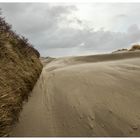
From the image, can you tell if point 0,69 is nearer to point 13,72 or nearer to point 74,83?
point 13,72

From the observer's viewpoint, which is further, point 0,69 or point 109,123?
point 0,69

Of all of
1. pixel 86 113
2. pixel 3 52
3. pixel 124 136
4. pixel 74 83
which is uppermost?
pixel 3 52

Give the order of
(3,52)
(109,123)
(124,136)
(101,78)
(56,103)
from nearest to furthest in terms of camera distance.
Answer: (124,136), (109,123), (56,103), (3,52), (101,78)

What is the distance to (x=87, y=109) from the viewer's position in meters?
2.95

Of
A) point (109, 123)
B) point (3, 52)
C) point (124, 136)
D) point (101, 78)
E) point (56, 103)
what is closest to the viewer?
point (124, 136)

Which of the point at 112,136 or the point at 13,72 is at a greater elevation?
the point at 13,72

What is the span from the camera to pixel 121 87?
11.4ft

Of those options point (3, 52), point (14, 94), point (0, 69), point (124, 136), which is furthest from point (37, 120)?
point (3, 52)

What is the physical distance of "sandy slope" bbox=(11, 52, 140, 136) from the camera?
255 centimetres

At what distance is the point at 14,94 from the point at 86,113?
1.03m

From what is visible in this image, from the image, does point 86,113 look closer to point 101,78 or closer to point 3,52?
point 101,78

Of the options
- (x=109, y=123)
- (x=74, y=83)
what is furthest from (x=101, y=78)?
(x=109, y=123)

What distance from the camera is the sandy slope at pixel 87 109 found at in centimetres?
255

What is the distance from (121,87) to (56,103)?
3.56 feet
